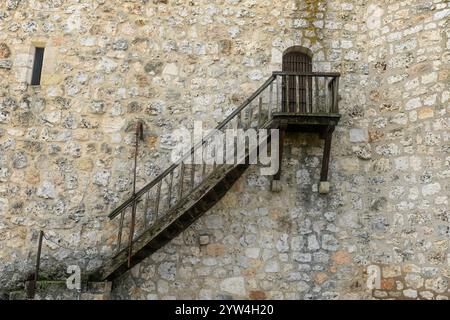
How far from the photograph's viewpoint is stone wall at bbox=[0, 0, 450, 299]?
7.34 m

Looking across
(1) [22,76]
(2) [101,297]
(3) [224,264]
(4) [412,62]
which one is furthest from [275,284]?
(1) [22,76]

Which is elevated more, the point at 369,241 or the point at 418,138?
the point at 418,138

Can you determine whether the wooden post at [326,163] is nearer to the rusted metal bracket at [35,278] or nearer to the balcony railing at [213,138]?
the balcony railing at [213,138]

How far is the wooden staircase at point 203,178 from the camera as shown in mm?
6785

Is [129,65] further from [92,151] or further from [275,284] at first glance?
[275,284]

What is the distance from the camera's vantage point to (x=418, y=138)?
7488 millimetres

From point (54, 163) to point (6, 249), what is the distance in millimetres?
1527

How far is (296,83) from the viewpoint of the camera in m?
7.60

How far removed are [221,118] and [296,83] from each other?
1384 millimetres

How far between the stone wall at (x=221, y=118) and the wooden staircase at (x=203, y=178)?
1.09 ft

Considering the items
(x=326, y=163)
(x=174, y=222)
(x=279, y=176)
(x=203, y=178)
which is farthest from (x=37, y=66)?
(x=326, y=163)

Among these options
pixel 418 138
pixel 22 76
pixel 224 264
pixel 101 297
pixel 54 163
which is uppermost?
pixel 22 76

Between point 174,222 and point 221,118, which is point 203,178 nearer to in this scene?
point 174,222

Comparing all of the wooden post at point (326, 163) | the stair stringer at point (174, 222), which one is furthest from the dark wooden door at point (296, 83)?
the stair stringer at point (174, 222)
